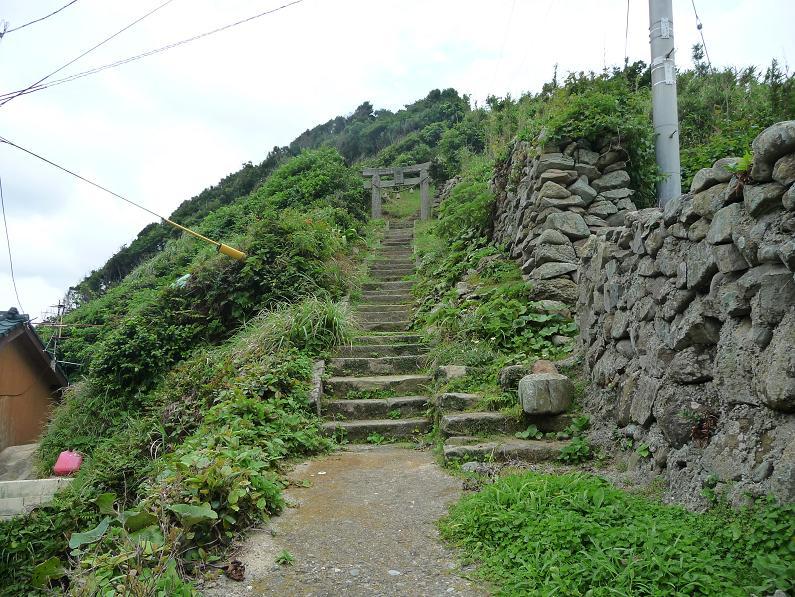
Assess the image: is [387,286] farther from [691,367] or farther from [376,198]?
[376,198]

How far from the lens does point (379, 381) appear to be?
604 cm

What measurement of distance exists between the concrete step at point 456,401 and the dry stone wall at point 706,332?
3.47ft

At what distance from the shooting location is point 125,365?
8.07m

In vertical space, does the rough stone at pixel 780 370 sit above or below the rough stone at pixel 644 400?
above

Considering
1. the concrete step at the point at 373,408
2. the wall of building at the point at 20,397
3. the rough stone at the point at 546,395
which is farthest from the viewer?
the wall of building at the point at 20,397

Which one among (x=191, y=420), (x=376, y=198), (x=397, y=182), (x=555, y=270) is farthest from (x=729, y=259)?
(x=397, y=182)

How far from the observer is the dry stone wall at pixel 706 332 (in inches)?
88.7

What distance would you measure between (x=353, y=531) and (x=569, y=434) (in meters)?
2.02

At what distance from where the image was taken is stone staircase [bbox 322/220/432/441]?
535 centimetres

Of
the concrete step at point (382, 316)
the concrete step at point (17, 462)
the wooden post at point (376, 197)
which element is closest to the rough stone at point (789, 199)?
the concrete step at point (382, 316)

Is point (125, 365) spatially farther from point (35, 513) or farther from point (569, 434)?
point (569, 434)

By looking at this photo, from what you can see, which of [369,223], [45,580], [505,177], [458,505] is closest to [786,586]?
[458,505]

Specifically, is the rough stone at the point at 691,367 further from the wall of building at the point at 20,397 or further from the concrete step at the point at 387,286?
the wall of building at the point at 20,397

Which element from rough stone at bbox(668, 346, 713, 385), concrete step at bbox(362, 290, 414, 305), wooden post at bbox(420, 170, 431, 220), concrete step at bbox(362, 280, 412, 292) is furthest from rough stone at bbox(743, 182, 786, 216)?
wooden post at bbox(420, 170, 431, 220)
